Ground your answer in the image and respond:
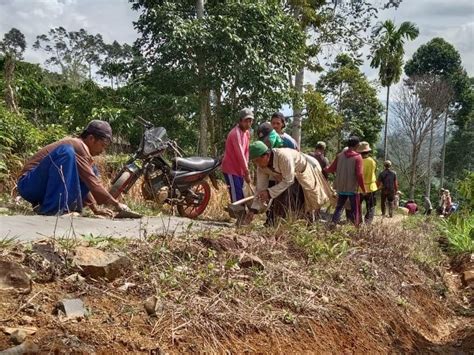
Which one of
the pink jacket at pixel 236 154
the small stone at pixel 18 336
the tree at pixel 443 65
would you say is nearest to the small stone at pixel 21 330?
the small stone at pixel 18 336

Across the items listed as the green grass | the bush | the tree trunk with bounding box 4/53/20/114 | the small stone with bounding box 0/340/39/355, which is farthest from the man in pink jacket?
the tree trunk with bounding box 4/53/20/114

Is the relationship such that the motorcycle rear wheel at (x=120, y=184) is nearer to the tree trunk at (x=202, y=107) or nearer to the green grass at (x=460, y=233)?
the green grass at (x=460, y=233)

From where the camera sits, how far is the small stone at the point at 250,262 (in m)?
3.99

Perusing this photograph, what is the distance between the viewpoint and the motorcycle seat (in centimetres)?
709

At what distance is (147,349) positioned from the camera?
270 cm

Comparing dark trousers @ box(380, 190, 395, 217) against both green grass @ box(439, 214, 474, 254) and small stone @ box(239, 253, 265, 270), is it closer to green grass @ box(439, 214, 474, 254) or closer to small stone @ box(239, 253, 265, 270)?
green grass @ box(439, 214, 474, 254)

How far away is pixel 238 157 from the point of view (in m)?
6.66

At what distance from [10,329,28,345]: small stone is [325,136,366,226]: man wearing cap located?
5207mm

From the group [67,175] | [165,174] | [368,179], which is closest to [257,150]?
[67,175]

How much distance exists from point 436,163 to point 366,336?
134ft

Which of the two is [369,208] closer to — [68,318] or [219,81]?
[219,81]

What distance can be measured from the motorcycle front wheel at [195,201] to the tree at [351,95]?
52.2 feet

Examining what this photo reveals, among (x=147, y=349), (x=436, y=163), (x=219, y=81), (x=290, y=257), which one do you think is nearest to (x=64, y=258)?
(x=147, y=349)

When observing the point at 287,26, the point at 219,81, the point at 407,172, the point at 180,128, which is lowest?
the point at 407,172
